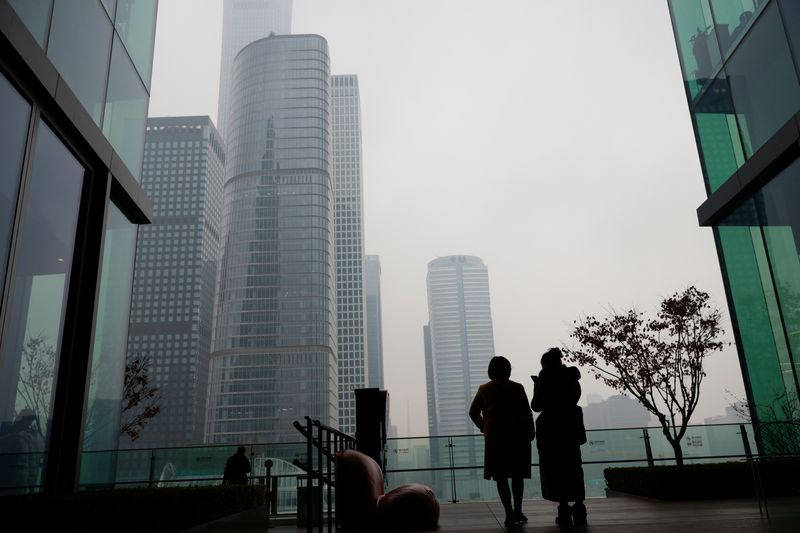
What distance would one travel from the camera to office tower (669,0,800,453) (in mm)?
7766

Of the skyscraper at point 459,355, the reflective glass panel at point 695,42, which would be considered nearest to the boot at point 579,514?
the reflective glass panel at point 695,42

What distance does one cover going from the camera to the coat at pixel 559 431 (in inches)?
189

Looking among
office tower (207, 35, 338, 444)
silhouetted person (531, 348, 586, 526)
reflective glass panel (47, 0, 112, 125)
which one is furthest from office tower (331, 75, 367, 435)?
silhouetted person (531, 348, 586, 526)

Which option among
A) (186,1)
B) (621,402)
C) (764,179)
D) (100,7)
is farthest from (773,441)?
(186,1)

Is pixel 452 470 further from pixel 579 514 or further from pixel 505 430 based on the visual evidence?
pixel 579 514

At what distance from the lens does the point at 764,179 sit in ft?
27.1

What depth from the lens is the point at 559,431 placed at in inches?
197

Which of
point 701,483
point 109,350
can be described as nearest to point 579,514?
point 701,483

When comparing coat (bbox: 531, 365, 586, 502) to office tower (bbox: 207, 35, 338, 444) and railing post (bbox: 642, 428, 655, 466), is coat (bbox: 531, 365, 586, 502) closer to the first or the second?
railing post (bbox: 642, 428, 655, 466)

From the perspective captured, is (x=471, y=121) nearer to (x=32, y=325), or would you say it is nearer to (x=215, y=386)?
(x=215, y=386)

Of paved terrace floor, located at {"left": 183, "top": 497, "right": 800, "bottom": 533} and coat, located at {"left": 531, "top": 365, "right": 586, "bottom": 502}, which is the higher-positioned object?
coat, located at {"left": 531, "top": 365, "right": 586, "bottom": 502}

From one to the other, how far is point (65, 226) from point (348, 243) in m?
154

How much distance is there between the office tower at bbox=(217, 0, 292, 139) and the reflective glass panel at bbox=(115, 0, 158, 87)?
566 ft

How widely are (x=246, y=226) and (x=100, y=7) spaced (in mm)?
101658
